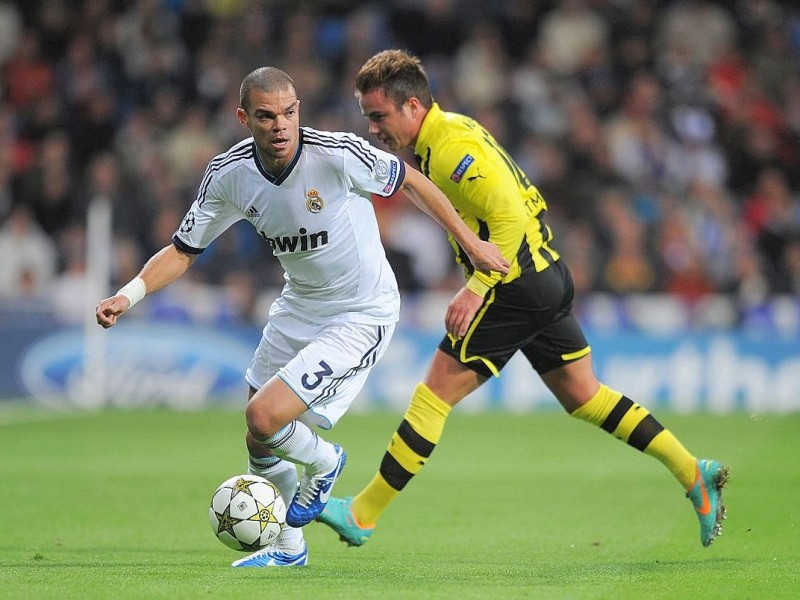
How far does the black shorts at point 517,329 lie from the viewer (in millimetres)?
7062

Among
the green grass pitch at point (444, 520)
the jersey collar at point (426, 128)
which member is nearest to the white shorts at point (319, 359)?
the green grass pitch at point (444, 520)

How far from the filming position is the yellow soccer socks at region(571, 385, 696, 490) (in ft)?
23.0

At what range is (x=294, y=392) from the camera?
6.13 meters

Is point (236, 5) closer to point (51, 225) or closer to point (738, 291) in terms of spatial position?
point (51, 225)

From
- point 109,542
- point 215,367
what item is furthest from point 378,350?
point 215,367

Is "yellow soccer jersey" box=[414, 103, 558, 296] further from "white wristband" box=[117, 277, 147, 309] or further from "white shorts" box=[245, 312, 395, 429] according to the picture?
"white wristband" box=[117, 277, 147, 309]

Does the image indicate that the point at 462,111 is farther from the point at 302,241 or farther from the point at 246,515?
the point at 246,515

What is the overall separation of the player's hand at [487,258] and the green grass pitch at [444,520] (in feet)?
4.56

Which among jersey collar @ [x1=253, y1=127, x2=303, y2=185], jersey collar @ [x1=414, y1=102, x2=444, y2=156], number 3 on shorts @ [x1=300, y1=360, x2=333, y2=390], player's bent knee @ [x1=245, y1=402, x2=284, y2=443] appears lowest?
player's bent knee @ [x1=245, y1=402, x2=284, y2=443]

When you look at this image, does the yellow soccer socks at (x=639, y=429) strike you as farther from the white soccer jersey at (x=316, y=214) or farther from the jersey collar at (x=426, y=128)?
the jersey collar at (x=426, y=128)

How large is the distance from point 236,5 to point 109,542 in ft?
44.8

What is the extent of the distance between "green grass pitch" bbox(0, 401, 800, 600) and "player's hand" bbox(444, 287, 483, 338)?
1.13 metres

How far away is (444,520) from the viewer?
26.6ft

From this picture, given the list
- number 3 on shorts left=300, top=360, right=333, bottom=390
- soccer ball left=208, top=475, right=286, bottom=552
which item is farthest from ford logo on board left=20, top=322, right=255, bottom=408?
number 3 on shorts left=300, top=360, right=333, bottom=390
